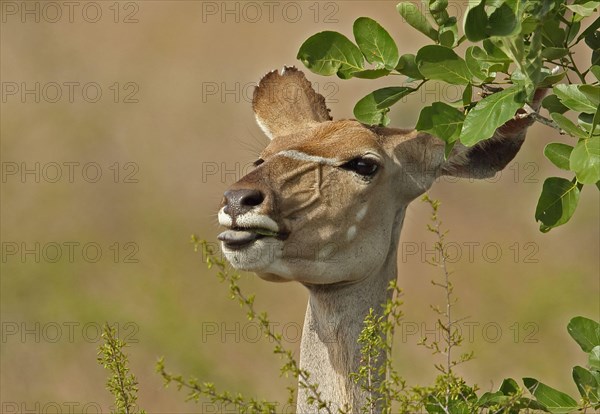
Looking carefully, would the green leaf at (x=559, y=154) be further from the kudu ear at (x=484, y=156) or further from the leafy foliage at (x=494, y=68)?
the kudu ear at (x=484, y=156)

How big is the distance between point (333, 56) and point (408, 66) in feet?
1.17

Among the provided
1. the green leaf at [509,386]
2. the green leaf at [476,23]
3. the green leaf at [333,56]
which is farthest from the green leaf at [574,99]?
the green leaf at [509,386]

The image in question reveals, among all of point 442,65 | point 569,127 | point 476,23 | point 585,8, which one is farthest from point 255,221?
point 585,8

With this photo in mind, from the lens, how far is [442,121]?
6.01m

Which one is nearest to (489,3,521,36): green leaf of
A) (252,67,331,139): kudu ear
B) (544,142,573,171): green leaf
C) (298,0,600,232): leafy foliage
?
(298,0,600,232): leafy foliage

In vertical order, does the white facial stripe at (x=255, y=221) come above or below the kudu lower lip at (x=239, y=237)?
above

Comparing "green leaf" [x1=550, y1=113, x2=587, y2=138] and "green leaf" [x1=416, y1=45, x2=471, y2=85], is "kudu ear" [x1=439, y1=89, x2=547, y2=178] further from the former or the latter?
"green leaf" [x1=550, y1=113, x2=587, y2=138]

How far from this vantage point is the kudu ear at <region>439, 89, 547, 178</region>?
718cm

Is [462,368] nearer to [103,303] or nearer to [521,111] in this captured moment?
[103,303]

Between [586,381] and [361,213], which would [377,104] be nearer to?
[361,213]

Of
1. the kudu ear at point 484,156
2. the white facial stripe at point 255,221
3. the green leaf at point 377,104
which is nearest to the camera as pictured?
the white facial stripe at point 255,221

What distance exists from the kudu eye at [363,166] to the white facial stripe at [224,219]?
2.78 ft

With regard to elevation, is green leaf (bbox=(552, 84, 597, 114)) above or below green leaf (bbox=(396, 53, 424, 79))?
below

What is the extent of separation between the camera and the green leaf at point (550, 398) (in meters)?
6.23
